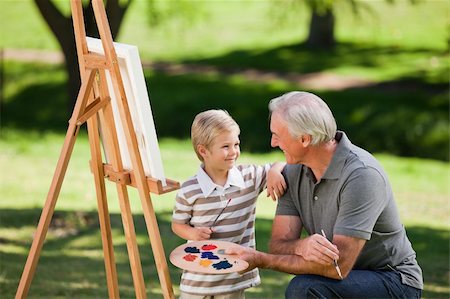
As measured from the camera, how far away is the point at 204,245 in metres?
4.04

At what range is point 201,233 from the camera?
13.4ft

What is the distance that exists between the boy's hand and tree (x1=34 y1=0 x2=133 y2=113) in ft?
13.2

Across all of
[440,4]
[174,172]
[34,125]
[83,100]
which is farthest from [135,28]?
[83,100]

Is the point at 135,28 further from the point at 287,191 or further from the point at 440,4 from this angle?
the point at 287,191

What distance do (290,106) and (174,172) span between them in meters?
8.38

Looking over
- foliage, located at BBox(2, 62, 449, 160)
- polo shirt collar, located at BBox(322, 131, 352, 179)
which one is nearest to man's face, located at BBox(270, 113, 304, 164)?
polo shirt collar, located at BBox(322, 131, 352, 179)

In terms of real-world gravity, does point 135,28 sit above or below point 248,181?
below

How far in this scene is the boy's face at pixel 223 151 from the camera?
4.04 m

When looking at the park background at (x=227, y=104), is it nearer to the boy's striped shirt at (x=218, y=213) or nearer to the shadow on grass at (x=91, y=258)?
the shadow on grass at (x=91, y=258)

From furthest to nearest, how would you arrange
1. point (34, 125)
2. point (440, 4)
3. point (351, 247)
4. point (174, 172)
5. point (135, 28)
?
point (135, 28)
point (440, 4)
point (34, 125)
point (174, 172)
point (351, 247)

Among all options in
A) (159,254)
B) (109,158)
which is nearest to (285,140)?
(159,254)

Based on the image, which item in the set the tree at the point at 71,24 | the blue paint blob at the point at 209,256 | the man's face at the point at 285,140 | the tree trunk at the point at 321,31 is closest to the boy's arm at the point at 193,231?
the blue paint blob at the point at 209,256

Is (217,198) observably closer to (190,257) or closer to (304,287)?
(190,257)

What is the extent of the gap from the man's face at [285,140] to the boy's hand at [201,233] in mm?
485
